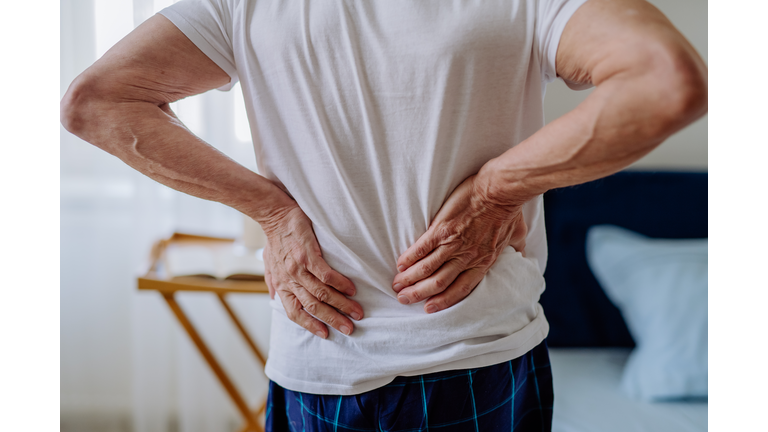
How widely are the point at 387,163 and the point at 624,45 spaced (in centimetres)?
29

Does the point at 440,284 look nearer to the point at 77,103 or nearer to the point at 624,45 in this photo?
the point at 624,45

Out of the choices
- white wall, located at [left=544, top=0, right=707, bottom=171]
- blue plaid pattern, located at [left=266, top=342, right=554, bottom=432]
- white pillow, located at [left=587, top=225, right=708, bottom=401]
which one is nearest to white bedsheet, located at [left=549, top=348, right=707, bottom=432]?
white pillow, located at [left=587, top=225, right=708, bottom=401]

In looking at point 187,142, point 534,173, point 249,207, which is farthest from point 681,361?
point 187,142

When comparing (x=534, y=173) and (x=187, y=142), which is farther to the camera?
(x=187, y=142)

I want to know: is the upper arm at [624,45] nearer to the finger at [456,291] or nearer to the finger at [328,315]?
the finger at [456,291]

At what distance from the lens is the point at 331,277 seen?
24.8 inches

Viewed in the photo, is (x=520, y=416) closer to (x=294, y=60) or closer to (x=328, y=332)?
(x=328, y=332)

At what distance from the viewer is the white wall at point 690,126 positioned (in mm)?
1580

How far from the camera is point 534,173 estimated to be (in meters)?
0.52

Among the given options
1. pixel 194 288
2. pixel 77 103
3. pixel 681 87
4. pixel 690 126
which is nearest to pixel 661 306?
pixel 690 126

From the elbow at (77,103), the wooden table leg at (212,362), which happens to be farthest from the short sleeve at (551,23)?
the wooden table leg at (212,362)

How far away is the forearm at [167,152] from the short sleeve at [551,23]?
394 millimetres

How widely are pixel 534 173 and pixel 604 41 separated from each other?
0.15m

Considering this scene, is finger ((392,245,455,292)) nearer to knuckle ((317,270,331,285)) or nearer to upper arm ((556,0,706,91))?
knuckle ((317,270,331,285))
